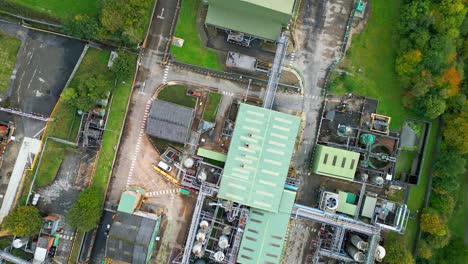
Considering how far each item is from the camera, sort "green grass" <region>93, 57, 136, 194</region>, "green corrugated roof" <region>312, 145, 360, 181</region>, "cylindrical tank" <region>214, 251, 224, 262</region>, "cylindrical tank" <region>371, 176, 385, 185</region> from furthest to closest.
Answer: "green grass" <region>93, 57, 136, 194</region>
"cylindrical tank" <region>371, 176, 385, 185</region>
"green corrugated roof" <region>312, 145, 360, 181</region>
"cylindrical tank" <region>214, 251, 224, 262</region>

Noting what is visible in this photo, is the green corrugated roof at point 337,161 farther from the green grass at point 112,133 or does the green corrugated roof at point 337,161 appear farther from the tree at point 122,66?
the tree at point 122,66

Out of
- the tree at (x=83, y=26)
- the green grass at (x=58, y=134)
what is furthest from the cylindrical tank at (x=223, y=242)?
the tree at (x=83, y=26)

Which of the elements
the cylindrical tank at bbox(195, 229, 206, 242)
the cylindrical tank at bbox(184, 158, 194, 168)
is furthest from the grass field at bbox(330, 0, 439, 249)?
the cylindrical tank at bbox(195, 229, 206, 242)

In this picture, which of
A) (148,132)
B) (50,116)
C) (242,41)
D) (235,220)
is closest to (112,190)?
(148,132)

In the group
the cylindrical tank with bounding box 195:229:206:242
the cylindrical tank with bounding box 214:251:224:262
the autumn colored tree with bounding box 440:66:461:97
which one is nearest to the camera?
the cylindrical tank with bounding box 214:251:224:262

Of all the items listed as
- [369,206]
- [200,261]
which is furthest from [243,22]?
[200,261]

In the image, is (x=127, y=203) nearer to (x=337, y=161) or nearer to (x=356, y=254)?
(x=337, y=161)

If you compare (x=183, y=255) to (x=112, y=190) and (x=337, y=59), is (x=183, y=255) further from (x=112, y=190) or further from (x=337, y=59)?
(x=337, y=59)

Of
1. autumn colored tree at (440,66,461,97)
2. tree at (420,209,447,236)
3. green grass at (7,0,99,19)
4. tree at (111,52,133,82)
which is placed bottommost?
tree at (420,209,447,236)

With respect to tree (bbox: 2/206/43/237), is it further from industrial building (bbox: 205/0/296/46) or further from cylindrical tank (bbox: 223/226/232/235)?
industrial building (bbox: 205/0/296/46)
